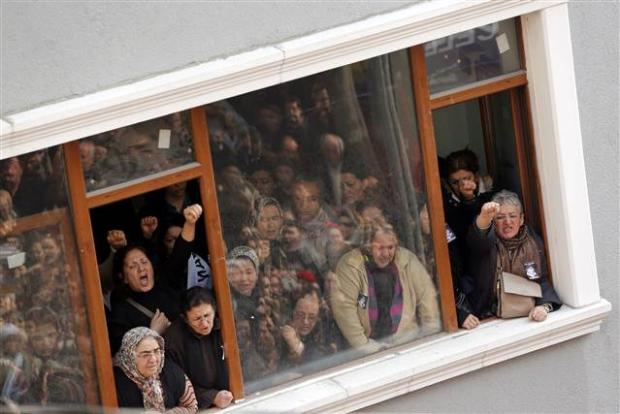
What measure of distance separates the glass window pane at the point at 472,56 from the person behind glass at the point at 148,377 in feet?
6.79

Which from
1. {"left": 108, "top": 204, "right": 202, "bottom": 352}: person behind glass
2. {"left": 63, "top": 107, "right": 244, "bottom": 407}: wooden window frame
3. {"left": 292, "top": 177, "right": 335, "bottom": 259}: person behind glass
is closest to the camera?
{"left": 63, "top": 107, "right": 244, "bottom": 407}: wooden window frame

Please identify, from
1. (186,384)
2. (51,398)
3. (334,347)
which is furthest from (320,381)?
(51,398)

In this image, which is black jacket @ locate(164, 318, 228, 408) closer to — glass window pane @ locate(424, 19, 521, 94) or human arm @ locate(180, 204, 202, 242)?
human arm @ locate(180, 204, 202, 242)

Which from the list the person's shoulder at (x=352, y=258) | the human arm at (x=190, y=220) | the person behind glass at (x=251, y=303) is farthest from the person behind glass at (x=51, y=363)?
the person's shoulder at (x=352, y=258)

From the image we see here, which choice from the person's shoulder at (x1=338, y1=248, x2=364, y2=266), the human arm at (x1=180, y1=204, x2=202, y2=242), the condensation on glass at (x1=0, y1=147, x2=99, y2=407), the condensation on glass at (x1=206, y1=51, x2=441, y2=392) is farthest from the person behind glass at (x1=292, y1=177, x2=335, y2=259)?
the condensation on glass at (x1=0, y1=147, x2=99, y2=407)

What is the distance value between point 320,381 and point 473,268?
1.12m

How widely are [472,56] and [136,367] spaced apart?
2.52 meters

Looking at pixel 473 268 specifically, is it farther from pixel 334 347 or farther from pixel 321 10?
pixel 321 10

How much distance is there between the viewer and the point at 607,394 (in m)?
9.17

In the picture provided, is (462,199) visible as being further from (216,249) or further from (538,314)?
(216,249)

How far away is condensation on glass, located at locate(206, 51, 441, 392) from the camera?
8133 millimetres

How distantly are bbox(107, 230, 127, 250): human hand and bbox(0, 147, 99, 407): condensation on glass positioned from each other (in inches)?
12.1

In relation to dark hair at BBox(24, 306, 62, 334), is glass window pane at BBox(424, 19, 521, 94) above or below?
above

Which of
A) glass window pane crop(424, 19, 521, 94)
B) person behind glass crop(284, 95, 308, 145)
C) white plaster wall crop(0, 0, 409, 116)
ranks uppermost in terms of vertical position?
white plaster wall crop(0, 0, 409, 116)
